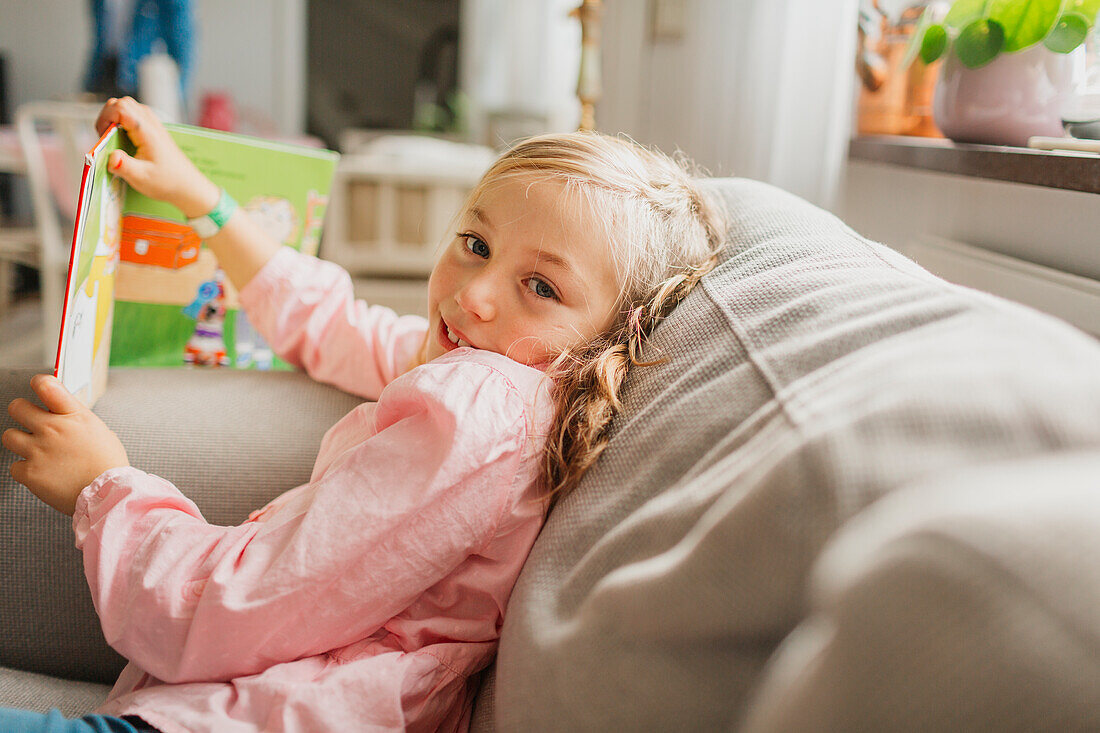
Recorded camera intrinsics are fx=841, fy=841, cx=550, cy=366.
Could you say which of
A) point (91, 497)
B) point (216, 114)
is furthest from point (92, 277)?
point (216, 114)

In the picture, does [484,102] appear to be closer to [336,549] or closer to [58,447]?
[58,447]

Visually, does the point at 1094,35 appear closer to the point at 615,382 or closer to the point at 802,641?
the point at 615,382

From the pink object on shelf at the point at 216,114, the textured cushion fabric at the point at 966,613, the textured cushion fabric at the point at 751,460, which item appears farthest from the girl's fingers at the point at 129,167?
the pink object on shelf at the point at 216,114

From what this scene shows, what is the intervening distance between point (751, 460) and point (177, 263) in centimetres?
80

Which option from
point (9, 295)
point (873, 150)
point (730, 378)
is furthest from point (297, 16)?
point (730, 378)

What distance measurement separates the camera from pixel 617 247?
2.46 feet

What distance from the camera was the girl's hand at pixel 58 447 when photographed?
2.34 ft

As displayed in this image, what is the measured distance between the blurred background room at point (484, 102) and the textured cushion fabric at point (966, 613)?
57 cm

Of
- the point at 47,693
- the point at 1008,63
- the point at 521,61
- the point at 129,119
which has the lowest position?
the point at 47,693

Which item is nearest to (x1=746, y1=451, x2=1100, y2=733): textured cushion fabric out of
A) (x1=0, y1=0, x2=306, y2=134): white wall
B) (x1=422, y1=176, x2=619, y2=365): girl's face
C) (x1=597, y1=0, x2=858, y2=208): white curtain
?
(x1=422, y1=176, x2=619, y2=365): girl's face

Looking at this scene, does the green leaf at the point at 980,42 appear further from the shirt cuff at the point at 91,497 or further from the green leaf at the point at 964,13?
the shirt cuff at the point at 91,497

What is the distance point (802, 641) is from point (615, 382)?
1.11 feet

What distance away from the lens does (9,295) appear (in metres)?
3.87

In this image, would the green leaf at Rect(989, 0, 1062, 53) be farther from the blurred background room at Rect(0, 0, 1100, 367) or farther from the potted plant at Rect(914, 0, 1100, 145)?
the blurred background room at Rect(0, 0, 1100, 367)
